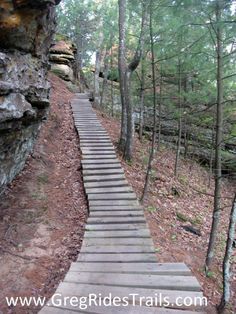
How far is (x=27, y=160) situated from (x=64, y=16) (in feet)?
69.2

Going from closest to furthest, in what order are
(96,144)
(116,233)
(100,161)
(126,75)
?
(116,233) < (100,161) < (126,75) < (96,144)

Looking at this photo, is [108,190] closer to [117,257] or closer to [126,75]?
[117,257]

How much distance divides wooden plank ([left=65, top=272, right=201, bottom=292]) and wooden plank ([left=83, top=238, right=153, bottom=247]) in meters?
1.08

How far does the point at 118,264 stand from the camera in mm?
5277

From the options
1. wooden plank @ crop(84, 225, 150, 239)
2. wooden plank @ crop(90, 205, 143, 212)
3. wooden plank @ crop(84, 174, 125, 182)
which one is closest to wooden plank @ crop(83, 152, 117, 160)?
wooden plank @ crop(84, 174, 125, 182)

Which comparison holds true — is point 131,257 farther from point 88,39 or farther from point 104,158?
point 88,39

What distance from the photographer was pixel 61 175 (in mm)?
9398

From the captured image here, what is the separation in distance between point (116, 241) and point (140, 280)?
4.78ft

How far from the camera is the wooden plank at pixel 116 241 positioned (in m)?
6.00

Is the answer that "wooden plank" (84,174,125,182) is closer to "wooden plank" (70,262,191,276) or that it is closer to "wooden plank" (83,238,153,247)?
"wooden plank" (83,238,153,247)

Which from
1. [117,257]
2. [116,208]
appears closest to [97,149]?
[116,208]

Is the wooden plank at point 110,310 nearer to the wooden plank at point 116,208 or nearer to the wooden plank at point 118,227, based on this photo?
the wooden plank at point 118,227

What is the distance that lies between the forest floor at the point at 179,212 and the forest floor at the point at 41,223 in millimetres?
2021

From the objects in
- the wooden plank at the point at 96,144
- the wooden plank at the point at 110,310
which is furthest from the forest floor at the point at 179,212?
the wooden plank at the point at 110,310
